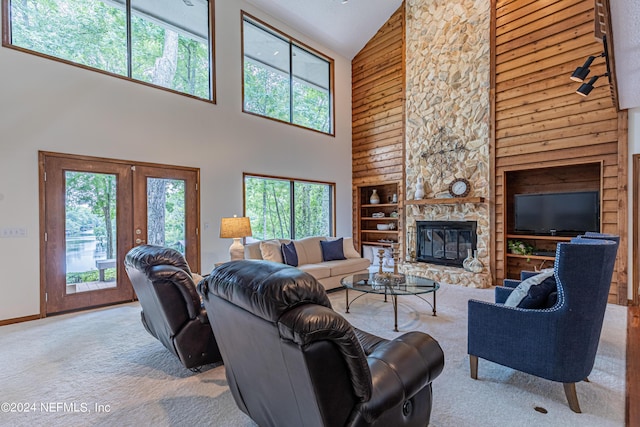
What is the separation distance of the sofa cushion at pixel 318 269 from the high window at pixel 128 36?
3357mm

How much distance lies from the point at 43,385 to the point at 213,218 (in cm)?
326

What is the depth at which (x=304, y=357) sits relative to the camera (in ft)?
3.39

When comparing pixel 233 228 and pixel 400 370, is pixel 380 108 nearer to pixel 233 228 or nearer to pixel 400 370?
pixel 233 228

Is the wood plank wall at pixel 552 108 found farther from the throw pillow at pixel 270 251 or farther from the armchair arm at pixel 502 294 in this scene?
the throw pillow at pixel 270 251

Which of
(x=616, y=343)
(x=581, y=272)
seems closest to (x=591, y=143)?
(x=616, y=343)

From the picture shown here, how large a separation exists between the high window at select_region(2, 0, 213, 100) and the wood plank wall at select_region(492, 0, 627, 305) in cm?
508

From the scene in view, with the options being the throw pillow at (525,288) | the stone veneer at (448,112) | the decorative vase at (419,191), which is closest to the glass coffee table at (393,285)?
the throw pillow at (525,288)

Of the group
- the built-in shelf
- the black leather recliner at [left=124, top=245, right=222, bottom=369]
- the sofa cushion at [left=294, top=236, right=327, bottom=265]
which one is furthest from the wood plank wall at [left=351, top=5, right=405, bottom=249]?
the black leather recliner at [left=124, top=245, right=222, bottom=369]

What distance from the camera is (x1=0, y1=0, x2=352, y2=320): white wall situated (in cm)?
366

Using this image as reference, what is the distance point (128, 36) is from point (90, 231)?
286 centimetres


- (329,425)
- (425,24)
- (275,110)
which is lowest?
(329,425)

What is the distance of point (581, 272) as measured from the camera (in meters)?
1.81

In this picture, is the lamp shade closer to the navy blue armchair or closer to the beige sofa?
the beige sofa

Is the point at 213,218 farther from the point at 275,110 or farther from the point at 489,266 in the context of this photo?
the point at 489,266
